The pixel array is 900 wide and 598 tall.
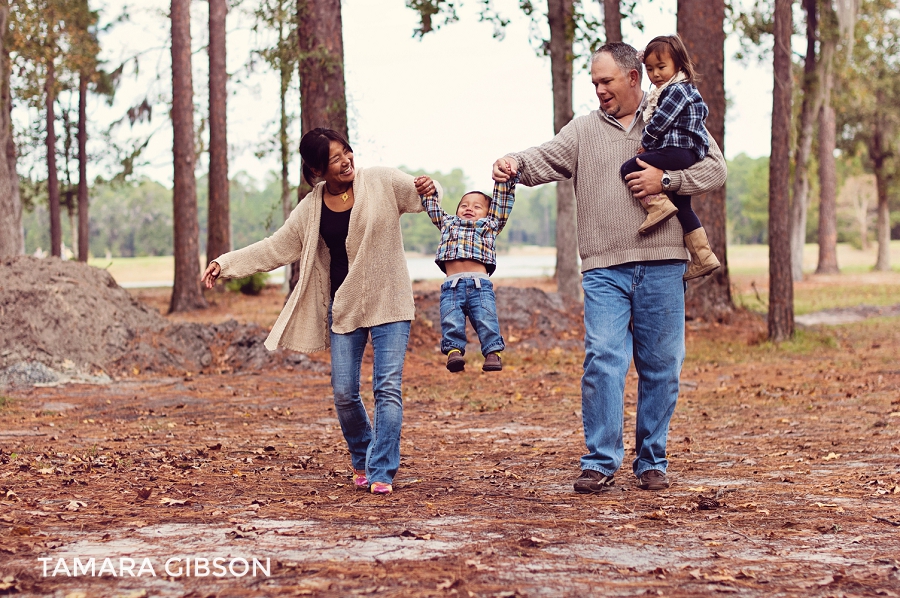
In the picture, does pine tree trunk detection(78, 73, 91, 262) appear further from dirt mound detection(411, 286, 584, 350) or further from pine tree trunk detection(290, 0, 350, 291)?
pine tree trunk detection(290, 0, 350, 291)

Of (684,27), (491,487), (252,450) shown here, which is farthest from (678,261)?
(684,27)

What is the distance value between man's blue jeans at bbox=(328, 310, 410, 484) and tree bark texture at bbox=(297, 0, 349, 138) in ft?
26.7

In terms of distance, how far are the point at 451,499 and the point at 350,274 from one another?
1348 millimetres

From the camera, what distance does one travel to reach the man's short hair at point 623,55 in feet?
18.1

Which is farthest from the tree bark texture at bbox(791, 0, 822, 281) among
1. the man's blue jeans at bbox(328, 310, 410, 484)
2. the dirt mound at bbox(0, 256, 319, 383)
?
the man's blue jeans at bbox(328, 310, 410, 484)

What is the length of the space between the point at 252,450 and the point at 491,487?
238 centimetres

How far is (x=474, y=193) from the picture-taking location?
618 centimetres

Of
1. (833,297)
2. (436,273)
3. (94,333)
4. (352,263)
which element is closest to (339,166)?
(352,263)

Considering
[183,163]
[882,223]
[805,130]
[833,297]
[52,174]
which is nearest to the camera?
[183,163]

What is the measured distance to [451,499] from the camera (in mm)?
5480

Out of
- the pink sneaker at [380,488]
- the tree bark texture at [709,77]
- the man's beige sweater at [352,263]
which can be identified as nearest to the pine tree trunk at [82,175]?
the tree bark texture at [709,77]

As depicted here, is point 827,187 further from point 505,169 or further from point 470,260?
point 505,169

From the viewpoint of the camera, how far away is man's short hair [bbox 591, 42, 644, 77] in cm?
550

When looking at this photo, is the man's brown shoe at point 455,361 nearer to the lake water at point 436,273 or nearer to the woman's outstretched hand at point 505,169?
the woman's outstretched hand at point 505,169
